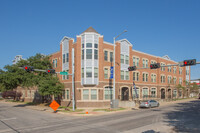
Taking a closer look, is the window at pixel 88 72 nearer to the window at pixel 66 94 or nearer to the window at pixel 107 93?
the window at pixel 107 93

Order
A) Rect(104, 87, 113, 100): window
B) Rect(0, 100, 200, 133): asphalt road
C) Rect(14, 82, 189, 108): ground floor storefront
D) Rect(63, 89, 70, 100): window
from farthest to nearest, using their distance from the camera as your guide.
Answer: Rect(63, 89, 70, 100): window, Rect(104, 87, 113, 100): window, Rect(14, 82, 189, 108): ground floor storefront, Rect(0, 100, 200, 133): asphalt road

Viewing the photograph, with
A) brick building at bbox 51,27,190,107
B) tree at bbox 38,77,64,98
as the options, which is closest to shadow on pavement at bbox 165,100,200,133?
brick building at bbox 51,27,190,107

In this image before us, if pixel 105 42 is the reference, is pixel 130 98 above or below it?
below

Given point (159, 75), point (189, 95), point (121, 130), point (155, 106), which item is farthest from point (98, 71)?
point (189, 95)

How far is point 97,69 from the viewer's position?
33.4m

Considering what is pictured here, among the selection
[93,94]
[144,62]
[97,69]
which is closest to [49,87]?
[93,94]

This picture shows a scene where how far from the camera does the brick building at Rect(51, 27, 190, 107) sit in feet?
108

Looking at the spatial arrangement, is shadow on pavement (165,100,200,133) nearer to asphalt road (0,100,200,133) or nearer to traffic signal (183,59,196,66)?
asphalt road (0,100,200,133)

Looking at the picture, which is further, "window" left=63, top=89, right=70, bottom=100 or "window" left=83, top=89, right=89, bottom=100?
"window" left=63, top=89, right=70, bottom=100

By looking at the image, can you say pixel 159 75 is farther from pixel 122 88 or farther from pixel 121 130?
pixel 121 130

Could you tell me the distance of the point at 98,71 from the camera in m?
33.4

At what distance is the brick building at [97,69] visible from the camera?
3281cm

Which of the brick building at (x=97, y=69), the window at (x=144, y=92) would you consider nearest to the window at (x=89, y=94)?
the brick building at (x=97, y=69)

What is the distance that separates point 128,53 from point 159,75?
15.2 metres
